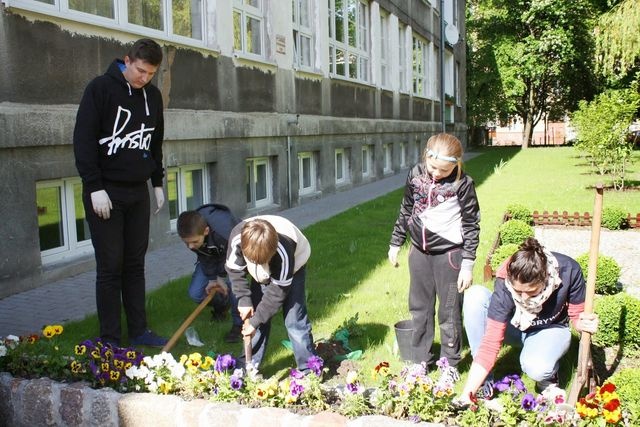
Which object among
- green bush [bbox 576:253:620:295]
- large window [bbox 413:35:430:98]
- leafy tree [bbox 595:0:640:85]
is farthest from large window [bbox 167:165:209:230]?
large window [bbox 413:35:430:98]

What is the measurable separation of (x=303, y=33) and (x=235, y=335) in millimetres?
9593

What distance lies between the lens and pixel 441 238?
14.4 ft

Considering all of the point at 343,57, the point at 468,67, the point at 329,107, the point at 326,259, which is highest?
the point at 468,67

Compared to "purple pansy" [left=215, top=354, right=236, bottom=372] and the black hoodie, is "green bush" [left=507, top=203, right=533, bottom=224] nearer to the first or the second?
the black hoodie

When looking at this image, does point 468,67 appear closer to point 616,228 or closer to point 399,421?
point 616,228

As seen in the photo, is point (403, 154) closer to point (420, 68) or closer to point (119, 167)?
point (420, 68)

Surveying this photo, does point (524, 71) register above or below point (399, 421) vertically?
above

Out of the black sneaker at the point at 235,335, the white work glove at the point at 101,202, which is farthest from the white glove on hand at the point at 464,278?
the white work glove at the point at 101,202

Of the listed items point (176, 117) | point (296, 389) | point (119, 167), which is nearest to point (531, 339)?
point (296, 389)

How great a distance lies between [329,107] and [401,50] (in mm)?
8177

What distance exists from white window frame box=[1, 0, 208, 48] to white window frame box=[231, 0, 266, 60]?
2.56 feet

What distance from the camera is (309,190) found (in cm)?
1455

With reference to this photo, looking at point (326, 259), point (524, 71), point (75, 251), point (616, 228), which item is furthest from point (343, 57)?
point (524, 71)

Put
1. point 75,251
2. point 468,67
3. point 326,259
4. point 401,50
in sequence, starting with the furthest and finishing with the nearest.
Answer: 1. point 468,67
2. point 401,50
3. point 326,259
4. point 75,251
